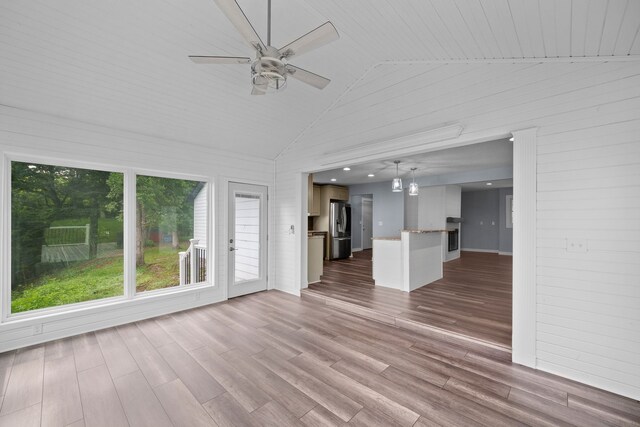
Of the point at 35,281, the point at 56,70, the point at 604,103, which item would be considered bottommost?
the point at 35,281

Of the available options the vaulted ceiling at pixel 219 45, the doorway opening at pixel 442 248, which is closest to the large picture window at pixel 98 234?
the vaulted ceiling at pixel 219 45

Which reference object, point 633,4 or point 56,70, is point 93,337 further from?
point 633,4

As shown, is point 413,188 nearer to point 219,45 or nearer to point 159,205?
point 219,45

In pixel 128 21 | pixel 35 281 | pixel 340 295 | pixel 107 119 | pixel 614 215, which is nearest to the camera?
pixel 614 215

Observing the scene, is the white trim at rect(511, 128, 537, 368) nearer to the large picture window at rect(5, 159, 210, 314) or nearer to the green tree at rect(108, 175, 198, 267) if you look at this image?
the large picture window at rect(5, 159, 210, 314)

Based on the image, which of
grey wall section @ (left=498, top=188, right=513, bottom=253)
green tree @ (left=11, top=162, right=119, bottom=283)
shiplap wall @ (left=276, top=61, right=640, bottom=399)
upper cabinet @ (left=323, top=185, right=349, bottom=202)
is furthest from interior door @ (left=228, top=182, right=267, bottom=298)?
grey wall section @ (left=498, top=188, right=513, bottom=253)

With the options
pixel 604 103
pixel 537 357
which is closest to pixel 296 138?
pixel 604 103

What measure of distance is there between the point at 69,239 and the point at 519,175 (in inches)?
210

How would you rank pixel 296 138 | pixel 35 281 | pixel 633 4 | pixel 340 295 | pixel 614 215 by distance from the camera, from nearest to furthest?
pixel 633 4, pixel 614 215, pixel 35 281, pixel 340 295, pixel 296 138

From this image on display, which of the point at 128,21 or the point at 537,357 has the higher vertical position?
the point at 128,21

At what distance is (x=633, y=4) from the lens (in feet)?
5.19

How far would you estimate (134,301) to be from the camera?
3.75 meters

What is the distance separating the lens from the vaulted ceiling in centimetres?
203

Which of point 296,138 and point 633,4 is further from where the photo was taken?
point 296,138
